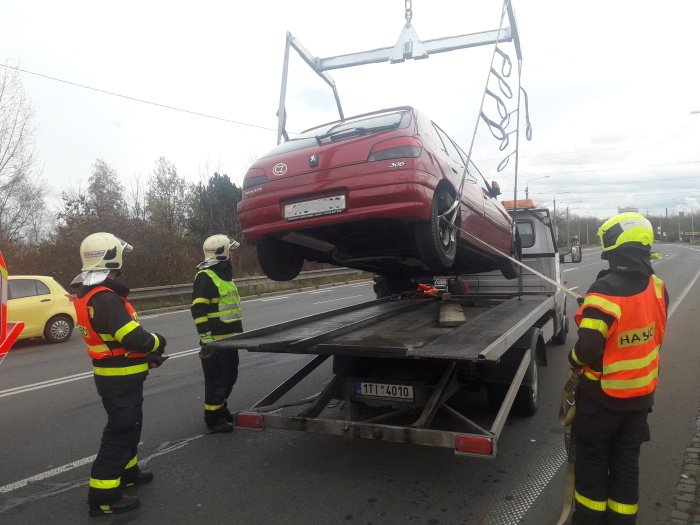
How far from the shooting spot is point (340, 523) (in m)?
3.05

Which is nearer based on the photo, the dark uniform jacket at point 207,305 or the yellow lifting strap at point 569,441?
the yellow lifting strap at point 569,441

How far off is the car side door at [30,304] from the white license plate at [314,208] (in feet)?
26.1

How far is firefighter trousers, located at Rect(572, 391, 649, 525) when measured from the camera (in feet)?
8.98

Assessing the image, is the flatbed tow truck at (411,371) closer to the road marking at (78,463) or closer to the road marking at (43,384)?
the road marking at (78,463)

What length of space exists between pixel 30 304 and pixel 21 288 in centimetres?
39

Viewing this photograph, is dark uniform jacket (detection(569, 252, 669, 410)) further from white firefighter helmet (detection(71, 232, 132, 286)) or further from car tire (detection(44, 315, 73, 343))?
car tire (detection(44, 315, 73, 343))

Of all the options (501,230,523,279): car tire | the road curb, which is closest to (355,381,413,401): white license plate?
the road curb

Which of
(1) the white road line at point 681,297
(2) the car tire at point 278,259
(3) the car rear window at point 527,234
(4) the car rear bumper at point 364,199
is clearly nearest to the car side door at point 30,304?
(2) the car tire at point 278,259

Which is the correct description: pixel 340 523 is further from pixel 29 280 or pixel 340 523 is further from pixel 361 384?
pixel 29 280

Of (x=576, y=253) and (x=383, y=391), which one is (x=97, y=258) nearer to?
(x=383, y=391)

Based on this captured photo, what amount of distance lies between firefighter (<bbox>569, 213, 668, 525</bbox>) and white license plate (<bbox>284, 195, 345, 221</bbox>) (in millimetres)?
1971

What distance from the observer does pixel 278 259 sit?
5.07 m

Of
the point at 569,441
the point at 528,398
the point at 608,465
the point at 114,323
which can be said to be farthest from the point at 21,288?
the point at 608,465

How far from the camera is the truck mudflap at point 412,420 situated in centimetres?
304
